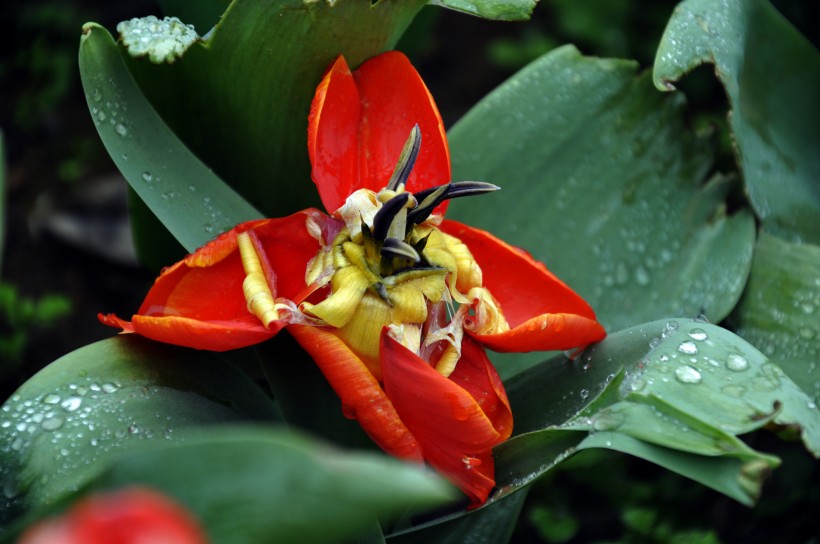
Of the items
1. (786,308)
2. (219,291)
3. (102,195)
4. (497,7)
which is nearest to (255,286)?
(219,291)

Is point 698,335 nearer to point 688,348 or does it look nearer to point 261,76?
point 688,348

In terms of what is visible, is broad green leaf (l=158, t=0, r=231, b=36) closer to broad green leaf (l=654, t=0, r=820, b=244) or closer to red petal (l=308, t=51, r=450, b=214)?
red petal (l=308, t=51, r=450, b=214)

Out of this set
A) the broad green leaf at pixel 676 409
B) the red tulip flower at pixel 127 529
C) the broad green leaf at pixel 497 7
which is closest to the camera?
the red tulip flower at pixel 127 529

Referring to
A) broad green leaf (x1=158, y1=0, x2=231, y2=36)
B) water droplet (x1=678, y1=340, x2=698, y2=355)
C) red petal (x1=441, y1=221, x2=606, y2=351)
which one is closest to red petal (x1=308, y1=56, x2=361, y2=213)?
red petal (x1=441, y1=221, x2=606, y2=351)

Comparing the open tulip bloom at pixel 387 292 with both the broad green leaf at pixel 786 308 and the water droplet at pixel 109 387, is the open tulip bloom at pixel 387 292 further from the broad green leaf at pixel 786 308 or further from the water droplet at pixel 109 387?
the broad green leaf at pixel 786 308

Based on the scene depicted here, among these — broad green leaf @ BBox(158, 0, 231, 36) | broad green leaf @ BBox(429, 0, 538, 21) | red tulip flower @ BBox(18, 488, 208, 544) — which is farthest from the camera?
broad green leaf @ BBox(158, 0, 231, 36)

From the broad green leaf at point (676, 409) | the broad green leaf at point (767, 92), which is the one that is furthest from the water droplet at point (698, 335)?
the broad green leaf at point (767, 92)

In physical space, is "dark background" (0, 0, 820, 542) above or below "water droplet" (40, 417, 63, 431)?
below
